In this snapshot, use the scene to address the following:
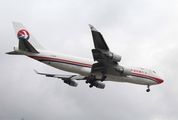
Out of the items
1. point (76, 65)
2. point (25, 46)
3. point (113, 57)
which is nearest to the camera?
point (25, 46)

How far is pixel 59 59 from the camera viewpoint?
37.0 m

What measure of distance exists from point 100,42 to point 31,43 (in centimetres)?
941

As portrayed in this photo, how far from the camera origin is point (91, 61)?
130 feet

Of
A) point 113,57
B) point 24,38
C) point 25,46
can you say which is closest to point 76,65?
point 113,57

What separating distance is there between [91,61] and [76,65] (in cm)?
249

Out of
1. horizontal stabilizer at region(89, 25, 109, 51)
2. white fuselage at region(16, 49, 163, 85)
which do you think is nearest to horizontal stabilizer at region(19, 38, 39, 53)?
white fuselage at region(16, 49, 163, 85)

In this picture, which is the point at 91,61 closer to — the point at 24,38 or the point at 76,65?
the point at 76,65

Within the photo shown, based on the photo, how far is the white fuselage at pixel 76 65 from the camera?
3656 cm

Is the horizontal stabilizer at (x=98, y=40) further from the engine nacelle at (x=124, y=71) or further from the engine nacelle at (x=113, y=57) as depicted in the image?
the engine nacelle at (x=124, y=71)

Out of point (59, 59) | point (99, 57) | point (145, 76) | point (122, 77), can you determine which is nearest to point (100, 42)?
point (99, 57)

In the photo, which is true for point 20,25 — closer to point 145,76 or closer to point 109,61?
point 109,61

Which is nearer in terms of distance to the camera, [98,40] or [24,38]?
[98,40]

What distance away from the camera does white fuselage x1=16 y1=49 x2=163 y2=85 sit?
3656cm

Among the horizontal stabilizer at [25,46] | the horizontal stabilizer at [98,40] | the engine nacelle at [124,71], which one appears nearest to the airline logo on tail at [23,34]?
the horizontal stabilizer at [25,46]
